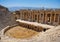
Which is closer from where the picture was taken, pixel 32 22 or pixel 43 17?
pixel 32 22

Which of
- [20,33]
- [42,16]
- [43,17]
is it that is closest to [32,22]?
[43,17]

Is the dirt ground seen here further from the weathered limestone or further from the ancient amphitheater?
the weathered limestone

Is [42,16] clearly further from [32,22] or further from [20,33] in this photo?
[20,33]

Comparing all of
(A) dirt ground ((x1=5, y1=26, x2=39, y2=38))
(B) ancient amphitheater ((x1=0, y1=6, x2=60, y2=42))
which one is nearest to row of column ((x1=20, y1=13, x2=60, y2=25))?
(B) ancient amphitheater ((x1=0, y1=6, x2=60, y2=42))

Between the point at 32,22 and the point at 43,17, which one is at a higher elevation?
the point at 43,17

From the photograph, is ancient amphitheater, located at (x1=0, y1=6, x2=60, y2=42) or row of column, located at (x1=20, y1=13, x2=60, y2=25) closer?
ancient amphitheater, located at (x1=0, y1=6, x2=60, y2=42)

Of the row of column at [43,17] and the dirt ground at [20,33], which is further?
the row of column at [43,17]

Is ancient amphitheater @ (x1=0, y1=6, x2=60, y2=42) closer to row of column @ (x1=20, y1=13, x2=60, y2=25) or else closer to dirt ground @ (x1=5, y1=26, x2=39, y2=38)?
row of column @ (x1=20, y1=13, x2=60, y2=25)

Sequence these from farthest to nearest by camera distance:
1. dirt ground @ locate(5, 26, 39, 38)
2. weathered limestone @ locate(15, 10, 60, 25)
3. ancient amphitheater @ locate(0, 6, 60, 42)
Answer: weathered limestone @ locate(15, 10, 60, 25) → ancient amphitheater @ locate(0, 6, 60, 42) → dirt ground @ locate(5, 26, 39, 38)

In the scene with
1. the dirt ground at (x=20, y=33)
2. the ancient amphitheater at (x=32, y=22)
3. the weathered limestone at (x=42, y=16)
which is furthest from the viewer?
the weathered limestone at (x=42, y=16)

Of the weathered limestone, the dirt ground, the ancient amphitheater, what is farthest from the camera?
the weathered limestone

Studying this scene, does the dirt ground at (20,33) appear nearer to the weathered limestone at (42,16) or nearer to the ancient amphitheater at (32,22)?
the ancient amphitheater at (32,22)

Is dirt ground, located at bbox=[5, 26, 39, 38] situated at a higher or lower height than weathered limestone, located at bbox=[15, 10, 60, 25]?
lower

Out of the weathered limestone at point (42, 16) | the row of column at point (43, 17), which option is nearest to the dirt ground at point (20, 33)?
the weathered limestone at point (42, 16)
